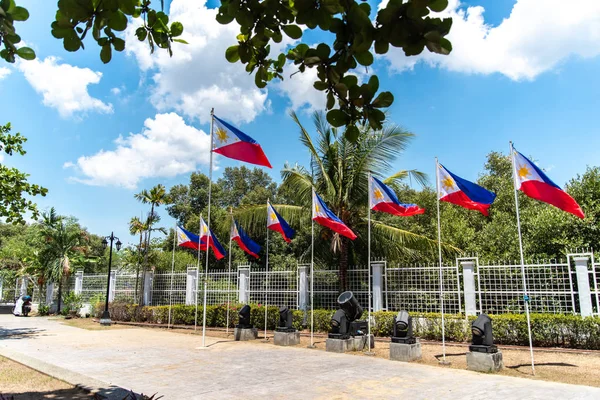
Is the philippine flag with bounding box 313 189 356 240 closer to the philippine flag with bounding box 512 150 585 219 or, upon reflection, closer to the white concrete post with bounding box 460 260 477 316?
the white concrete post with bounding box 460 260 477 316

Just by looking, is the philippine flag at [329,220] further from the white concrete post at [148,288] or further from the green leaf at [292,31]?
the white concrete post at [148,288]

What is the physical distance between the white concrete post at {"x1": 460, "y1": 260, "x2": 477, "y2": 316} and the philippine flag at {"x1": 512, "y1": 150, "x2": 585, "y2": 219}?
161 inches

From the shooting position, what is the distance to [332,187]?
1391 cm

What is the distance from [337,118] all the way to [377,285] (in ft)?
38.8

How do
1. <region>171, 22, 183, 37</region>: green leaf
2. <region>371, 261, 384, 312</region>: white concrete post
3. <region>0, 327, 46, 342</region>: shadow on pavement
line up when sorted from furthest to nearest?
<region>371, 261, 384, 312</region>: white concrete post, <region>0, 327, 46, 342</region>: shadow on pavement, <region>171, 22, 183, 37</region>: green leaf

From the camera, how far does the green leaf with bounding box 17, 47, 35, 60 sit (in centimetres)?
260

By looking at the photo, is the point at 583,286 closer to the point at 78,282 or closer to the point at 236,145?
the point at 236,145

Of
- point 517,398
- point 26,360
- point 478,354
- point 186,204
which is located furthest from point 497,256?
point 186,204

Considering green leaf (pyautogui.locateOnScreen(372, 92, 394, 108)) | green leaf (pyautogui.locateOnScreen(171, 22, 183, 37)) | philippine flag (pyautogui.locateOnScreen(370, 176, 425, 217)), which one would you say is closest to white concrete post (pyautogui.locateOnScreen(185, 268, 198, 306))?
philippine flag (pyautogui.locateOnScreen(370, 176, 425, 217))

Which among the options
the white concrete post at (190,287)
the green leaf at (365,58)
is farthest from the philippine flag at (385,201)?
the white concrete post at (190,287)

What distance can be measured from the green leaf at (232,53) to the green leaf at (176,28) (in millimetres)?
522

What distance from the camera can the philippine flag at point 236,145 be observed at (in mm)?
10547

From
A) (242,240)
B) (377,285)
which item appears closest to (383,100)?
(377,285)

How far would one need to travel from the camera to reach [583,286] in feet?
33.5
